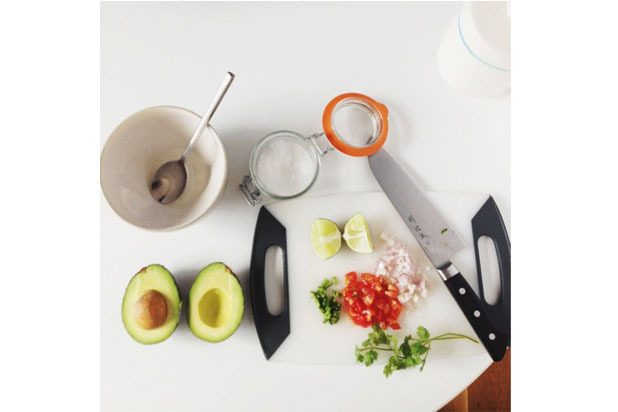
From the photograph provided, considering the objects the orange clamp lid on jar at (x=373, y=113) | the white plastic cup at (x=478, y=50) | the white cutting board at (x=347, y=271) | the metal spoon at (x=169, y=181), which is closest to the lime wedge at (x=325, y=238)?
the white cutting board at (x=347, y=271)

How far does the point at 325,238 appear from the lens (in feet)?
2.29

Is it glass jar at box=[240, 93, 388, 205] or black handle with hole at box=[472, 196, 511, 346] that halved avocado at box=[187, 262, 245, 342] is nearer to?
glass jar at box=[240, 93, 388, 205]

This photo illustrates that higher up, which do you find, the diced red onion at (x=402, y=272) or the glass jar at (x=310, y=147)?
the glass jar at (x=310, y=147)

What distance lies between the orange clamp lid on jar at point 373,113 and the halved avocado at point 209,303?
0.90 feet

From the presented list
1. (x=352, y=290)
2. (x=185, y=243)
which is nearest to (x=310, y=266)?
(x=352, y=290)

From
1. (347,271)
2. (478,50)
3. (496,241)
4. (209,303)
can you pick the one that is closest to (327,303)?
(347,271)

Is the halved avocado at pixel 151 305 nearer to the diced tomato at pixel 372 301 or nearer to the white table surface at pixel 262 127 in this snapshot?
the white table surface at pixel 262 127

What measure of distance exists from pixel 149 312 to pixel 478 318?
1.75ft

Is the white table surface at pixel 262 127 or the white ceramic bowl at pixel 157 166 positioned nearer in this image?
the white ceramic bowl at pixel 157 166

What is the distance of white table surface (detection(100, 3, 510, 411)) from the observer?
2.30 ft

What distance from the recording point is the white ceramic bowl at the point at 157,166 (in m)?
0.59

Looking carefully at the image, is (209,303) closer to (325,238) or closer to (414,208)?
(325,238)

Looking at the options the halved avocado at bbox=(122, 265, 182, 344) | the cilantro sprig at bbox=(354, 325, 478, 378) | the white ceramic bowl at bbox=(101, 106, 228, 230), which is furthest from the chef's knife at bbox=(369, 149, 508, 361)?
the halved avocado at bbox=(122, 265, 182, 344)

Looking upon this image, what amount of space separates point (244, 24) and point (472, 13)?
0.39 m
